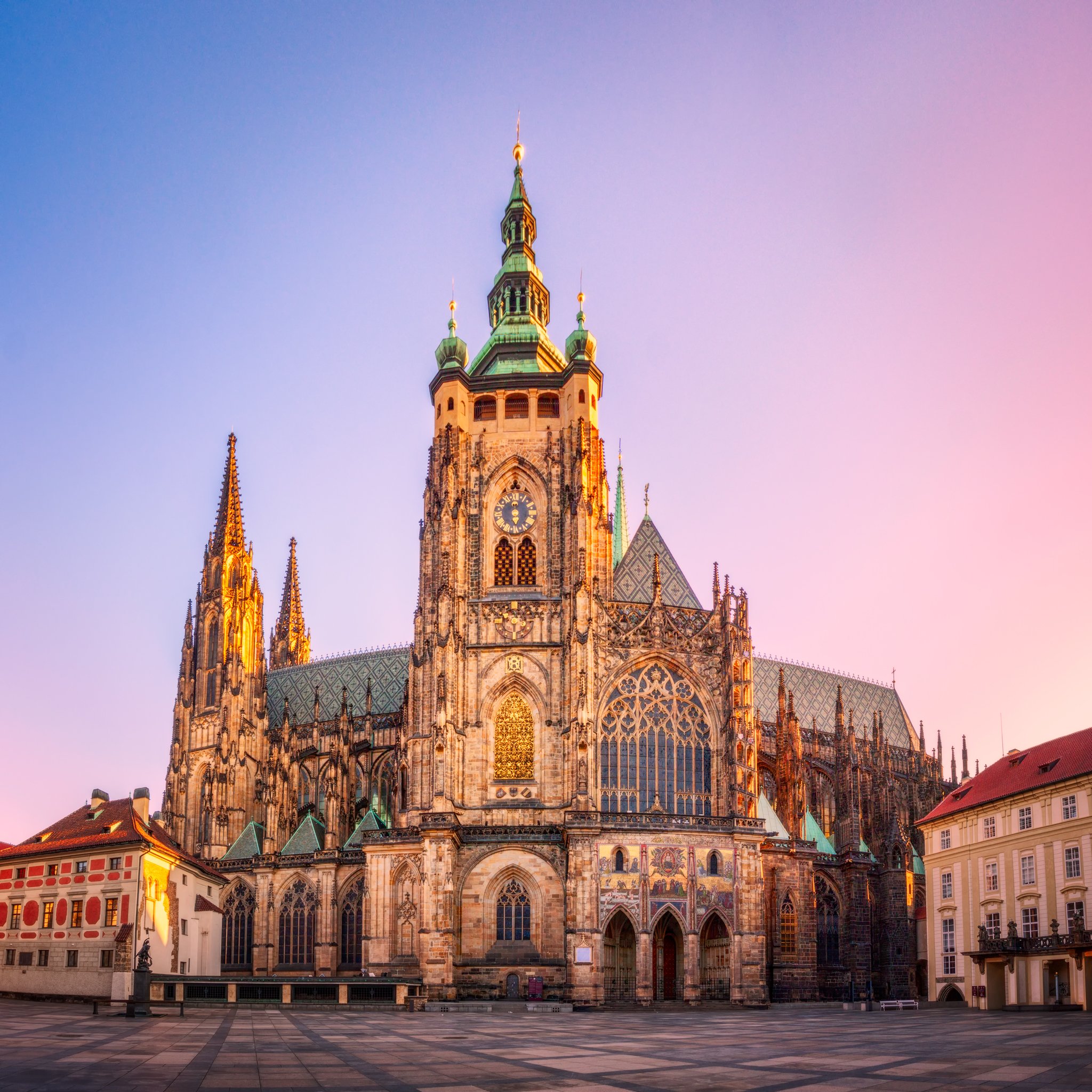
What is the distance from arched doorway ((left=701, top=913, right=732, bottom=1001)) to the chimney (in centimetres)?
2983

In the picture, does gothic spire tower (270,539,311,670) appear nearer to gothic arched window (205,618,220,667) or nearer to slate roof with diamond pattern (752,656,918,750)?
gothic arched window (205,618,220,667)

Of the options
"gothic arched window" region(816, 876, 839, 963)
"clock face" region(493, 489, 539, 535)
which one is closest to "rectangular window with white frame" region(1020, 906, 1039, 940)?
"gothic arched window" region(816, 876, 839, 963)

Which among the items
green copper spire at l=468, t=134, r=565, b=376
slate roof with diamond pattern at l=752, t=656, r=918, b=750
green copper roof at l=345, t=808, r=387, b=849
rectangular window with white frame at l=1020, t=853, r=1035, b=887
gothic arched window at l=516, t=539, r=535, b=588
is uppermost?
green copper spire at l=468, t=134, r=565, b=376

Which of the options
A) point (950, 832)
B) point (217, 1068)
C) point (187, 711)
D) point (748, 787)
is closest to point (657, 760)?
point (748, 787)

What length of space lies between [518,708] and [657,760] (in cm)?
821

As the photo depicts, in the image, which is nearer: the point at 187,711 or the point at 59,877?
the point at 59,877

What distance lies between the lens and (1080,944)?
48.8 metres

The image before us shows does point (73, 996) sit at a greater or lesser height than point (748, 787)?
lesser

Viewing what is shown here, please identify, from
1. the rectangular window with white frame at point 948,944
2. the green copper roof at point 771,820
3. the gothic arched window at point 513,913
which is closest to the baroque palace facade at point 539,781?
the gothic arched window at point 513,913

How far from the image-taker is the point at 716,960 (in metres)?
63.0

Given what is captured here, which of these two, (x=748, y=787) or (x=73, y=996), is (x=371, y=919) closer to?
(x=73, y=996)

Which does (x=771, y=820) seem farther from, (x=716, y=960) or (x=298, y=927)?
(x=298, y=927)

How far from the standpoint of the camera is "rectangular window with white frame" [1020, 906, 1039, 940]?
54.5 meters

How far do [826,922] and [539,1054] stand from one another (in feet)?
165
